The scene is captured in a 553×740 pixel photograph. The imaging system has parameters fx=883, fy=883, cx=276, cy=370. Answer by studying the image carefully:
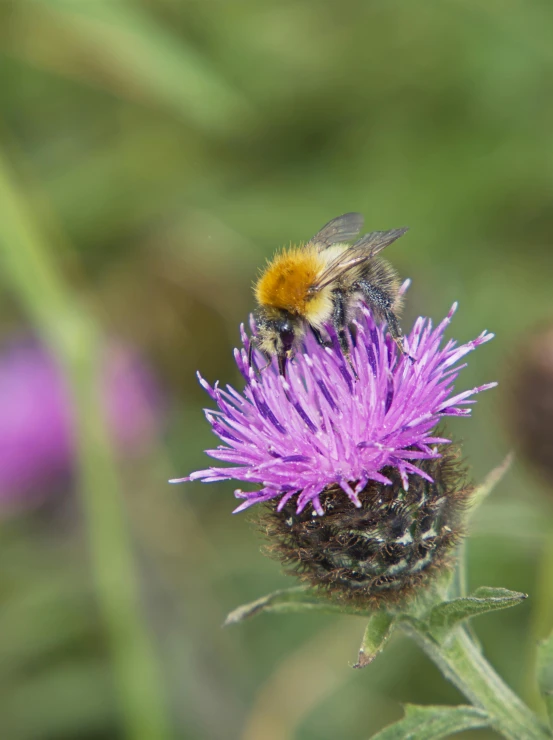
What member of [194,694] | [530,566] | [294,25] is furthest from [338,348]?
[294,25]

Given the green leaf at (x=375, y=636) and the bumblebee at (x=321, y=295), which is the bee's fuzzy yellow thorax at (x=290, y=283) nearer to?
the bumblebee at (x=321, y=295)

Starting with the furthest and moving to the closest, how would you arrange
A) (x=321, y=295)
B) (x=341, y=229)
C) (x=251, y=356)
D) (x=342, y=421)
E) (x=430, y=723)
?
(x=341, y=229) < (x=251, y=356) < (x=321, y=295) < (x=342, y=421) < (x=430, y=723)

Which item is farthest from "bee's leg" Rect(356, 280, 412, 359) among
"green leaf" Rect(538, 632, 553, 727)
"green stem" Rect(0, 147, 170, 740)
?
"green stem" Rect(0, 147, 170, 740)

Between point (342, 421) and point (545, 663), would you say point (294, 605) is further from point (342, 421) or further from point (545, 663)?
point (545, 663)

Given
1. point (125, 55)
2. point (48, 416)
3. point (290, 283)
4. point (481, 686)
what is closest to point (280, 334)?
point (290, 283)

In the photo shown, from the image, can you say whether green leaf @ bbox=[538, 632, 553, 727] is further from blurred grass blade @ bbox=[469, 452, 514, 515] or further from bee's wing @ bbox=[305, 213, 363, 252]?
bee's wing @ bbox=[305, 213, 363, 252]

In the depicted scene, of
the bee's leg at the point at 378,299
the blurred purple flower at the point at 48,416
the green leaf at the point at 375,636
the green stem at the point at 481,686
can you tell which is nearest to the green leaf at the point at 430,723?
the green stem at the point at 481,686

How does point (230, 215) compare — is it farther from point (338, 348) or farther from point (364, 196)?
point (338, 348)
